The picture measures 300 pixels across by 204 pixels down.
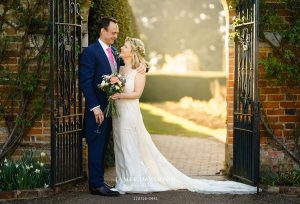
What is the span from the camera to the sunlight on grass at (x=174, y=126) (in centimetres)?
1352

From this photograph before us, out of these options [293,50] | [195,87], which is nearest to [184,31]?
[195,87]

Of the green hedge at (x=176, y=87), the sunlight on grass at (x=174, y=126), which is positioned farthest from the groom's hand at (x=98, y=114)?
the green hedge at (x=176, y=87)

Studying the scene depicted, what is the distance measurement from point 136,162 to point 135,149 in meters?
0.16

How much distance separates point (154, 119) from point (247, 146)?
9.26m

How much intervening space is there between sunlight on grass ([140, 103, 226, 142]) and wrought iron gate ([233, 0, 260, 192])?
4855 mm

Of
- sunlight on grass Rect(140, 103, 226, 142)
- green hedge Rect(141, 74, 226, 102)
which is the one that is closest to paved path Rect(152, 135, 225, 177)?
sunlight on grass Rect(140, 103, 226, 142)

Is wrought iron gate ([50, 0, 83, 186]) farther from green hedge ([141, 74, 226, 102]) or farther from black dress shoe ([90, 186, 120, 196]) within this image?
green hedge ([141, 74, 226, 102])

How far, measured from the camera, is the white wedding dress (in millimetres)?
6906

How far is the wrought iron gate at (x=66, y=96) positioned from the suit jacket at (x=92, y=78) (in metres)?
0.33

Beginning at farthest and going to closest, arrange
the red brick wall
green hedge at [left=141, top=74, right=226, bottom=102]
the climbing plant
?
1. green hedge at [left=141, top=74, right=226, bottom=102]
2. the red brick wall
3. the climbing plant

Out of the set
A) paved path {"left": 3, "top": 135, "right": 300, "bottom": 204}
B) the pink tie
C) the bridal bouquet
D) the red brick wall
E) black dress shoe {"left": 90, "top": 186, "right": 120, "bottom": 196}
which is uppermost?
the pink tie

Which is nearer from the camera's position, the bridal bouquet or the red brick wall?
the bridal bouquet

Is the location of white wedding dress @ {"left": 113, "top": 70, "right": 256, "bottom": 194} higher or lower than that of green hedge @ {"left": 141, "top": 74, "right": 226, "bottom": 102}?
lower

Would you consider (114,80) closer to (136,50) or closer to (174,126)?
(136,50)
